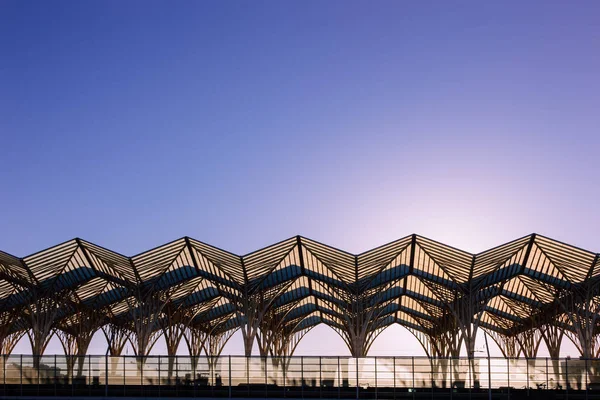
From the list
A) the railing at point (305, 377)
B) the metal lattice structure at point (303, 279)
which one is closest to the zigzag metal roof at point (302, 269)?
the metal lattice structure at point (303, 279)

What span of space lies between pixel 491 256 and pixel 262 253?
1715 cm

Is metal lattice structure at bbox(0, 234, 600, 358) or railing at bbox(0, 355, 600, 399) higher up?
metal lattice structure at bbox(0, 234, 600, 358)

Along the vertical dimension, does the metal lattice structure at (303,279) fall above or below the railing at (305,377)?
above

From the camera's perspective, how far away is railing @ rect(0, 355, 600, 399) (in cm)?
3744

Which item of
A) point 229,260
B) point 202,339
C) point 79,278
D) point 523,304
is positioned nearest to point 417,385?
point 229,260

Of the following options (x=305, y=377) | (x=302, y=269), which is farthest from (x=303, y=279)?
(x=305, y=377)

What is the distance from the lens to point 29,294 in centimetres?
5753

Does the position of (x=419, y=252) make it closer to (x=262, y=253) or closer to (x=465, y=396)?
(x=262, y=253)

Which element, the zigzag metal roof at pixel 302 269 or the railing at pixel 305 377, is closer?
the railing at pixel 305 377

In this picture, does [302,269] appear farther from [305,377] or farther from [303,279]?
[305,377]

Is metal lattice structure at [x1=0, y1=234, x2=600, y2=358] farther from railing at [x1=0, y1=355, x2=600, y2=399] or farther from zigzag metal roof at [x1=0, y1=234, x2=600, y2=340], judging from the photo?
railing at [x1=0, y1=355, x2=600, y2=399]

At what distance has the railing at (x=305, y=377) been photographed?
37.4 m

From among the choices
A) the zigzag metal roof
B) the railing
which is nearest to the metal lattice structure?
the zigzag metal roof

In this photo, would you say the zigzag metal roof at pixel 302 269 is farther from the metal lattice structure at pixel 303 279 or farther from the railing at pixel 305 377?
the railing at pixel 305 377
